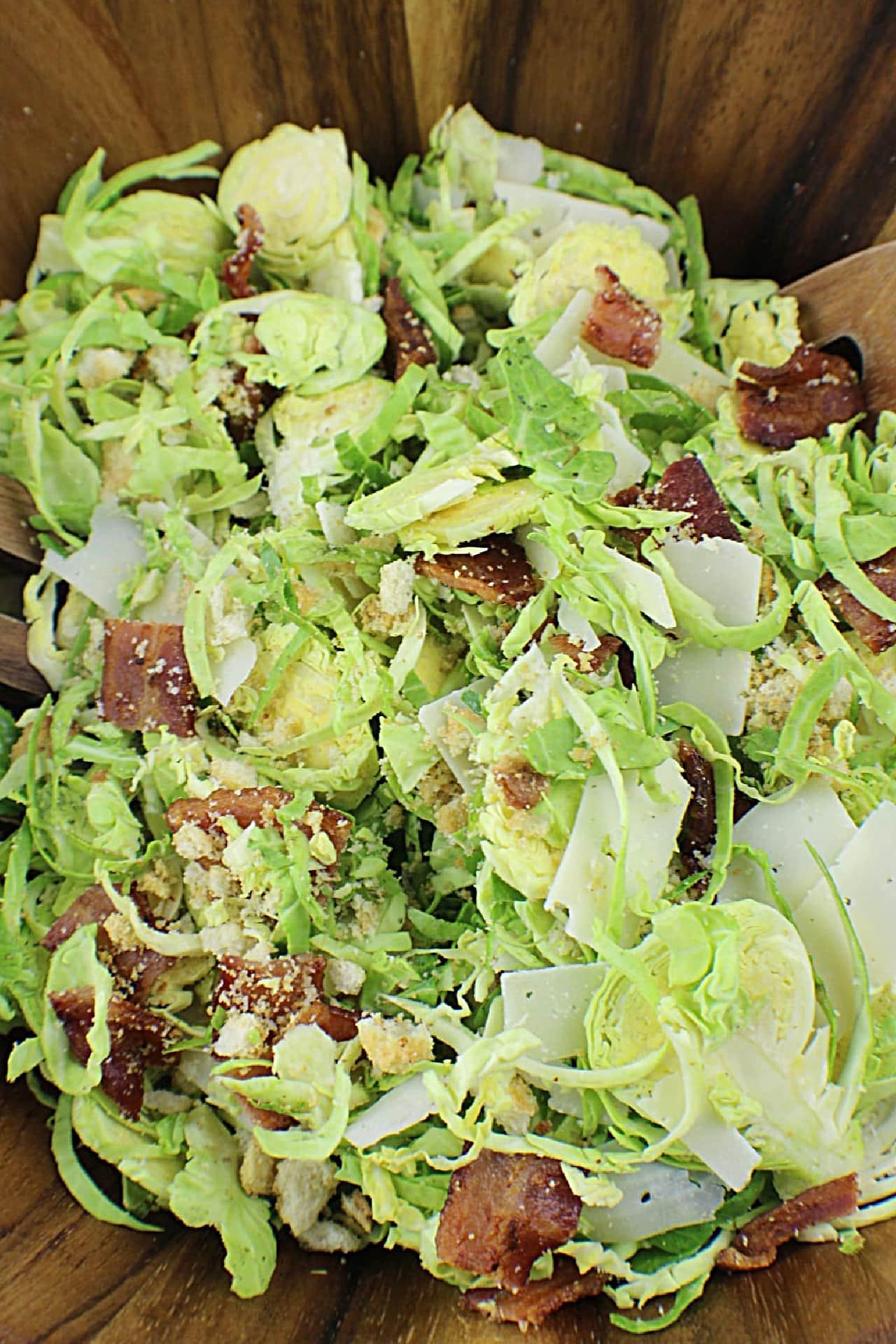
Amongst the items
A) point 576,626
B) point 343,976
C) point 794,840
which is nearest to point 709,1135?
point 794,840

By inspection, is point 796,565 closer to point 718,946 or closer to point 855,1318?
point 718,946

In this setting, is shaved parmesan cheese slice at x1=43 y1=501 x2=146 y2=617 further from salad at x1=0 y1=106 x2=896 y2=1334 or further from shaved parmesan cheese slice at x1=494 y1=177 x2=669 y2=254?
shaved parmesan cheese slice at x1=494 y1=177 x2=669 y2=254

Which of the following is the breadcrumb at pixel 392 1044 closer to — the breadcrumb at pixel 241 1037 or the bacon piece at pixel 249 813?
the breadcrumb at pixel 241 1037

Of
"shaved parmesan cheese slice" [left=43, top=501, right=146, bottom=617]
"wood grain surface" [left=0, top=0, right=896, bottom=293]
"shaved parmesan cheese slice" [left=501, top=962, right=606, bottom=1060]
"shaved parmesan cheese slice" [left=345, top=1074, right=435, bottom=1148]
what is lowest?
"shaved parmesan cheese slice" [left=345, top=1074, right=435, bottom=1148]

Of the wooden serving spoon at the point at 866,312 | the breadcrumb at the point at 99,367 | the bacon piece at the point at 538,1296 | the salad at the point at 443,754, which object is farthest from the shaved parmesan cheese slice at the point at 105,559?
the wooden serving spoon at the point at 866,312

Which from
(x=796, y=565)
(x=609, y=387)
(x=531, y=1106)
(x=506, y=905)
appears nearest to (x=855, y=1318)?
(x=531, y=1106)

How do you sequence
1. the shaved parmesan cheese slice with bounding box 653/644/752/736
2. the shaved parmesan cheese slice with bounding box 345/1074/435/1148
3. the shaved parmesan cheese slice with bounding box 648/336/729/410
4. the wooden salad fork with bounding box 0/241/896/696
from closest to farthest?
the shaved parmesan cheese slice with bounding box 345/1074/435/1148 < the shaved parmesan cheese slice with bounding box 653/644/752/736 < the wooden salad fork with bounding box 0/241/896/696 < the shaved parmesan cheese slice with bounding box 648/336/729/410

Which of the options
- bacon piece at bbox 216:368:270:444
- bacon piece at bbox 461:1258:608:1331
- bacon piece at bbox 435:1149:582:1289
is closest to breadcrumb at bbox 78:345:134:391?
bacon piece at bbox 216:368:270:444

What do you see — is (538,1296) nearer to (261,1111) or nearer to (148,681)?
(261,1111)
